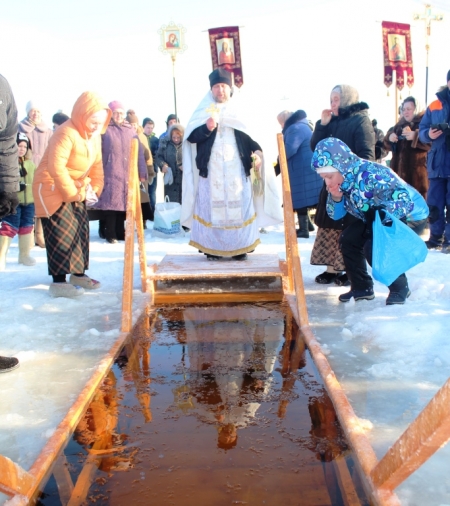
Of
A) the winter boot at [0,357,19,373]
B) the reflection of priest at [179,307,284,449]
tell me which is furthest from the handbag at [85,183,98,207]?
the winter boot at [0,357,19,373]

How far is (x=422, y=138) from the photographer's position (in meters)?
5.95

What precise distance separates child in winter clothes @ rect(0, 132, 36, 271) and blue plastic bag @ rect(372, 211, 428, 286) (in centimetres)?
387

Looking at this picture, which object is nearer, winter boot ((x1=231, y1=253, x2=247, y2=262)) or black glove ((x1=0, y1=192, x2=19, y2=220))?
black glove ((x1=0, y1=192, x2=19, y2=220))

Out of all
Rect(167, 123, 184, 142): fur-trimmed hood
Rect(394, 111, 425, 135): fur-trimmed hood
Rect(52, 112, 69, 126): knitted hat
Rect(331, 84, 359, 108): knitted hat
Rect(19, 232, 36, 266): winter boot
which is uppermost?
Rect(52, 112, 69, 126): knitted hat

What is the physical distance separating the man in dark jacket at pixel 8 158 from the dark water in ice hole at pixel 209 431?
824 mm

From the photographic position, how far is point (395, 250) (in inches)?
138

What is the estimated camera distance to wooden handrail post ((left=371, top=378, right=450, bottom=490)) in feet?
4.38

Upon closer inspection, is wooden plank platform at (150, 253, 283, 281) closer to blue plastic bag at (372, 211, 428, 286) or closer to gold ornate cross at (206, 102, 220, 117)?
blue plastic bag at (372, 211, 428, 286)

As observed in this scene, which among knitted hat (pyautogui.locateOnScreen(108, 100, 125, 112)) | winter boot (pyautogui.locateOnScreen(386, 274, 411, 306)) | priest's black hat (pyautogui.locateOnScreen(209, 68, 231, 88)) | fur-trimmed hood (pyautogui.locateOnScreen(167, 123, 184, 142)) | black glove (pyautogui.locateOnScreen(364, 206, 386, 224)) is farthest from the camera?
fur-trimmed hood (pyautogui.locateOnScreen(167, 123, 184, 142))

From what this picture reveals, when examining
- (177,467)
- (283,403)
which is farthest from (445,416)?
(283,403)

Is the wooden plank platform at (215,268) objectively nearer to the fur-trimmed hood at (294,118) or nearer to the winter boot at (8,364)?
the winter boot at (8,364)

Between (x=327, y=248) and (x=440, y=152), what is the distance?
209cm

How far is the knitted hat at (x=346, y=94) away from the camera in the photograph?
4.46 meters

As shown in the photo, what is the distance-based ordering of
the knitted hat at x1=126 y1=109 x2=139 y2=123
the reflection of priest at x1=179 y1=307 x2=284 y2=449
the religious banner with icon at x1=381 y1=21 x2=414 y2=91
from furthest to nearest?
1. the religious banner with icon at x1=381 y1=21 x2=414 y2=91
2. the knitted hat at x1=126 y1=109 x2=139 y2=123
3. the reflection of priest at x1=179 y1=307 x2=284 y2=449
